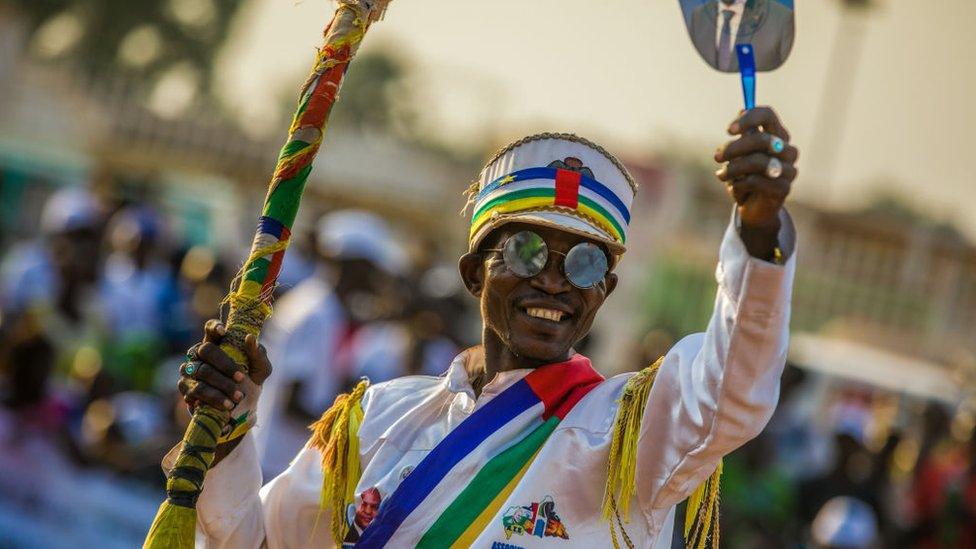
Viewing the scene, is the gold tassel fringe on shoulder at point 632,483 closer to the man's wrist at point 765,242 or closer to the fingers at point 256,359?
the man's wrist at point 765,242

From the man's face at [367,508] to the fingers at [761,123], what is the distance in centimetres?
143

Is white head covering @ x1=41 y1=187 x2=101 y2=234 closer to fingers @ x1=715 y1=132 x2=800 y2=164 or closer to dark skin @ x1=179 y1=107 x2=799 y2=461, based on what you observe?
dark skin @ x1=179 y1=107 x2=799 y2=461

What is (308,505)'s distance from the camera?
14.2 feet

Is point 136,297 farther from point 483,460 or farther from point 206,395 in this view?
point 483,460

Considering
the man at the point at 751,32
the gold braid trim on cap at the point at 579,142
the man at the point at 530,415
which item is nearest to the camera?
the man at the point at 530,415

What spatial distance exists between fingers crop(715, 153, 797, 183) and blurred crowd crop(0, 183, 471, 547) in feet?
16.1

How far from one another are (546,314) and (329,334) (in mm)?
4303

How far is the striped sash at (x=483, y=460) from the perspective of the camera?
394 centimetres

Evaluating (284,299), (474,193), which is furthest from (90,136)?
(474,193)

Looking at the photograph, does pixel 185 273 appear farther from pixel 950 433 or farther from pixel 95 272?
pixel 950 433

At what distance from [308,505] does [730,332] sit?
1.46 m

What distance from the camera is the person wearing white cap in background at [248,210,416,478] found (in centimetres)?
815

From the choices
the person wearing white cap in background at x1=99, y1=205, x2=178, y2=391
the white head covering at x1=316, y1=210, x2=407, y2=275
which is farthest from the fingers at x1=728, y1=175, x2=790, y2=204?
the person wearing white cap in background at x1=99, y1=205, x2=178, y2=391

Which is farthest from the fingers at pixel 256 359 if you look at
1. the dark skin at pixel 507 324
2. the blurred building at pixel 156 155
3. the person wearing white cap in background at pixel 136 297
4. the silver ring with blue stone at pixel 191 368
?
the blurred building at pixel 156 155
